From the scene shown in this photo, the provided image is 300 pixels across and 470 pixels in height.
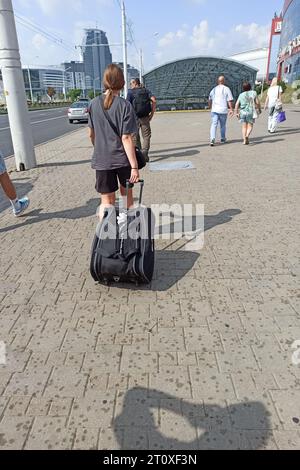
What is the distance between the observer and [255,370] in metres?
2.15

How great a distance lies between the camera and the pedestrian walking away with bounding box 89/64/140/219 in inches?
125

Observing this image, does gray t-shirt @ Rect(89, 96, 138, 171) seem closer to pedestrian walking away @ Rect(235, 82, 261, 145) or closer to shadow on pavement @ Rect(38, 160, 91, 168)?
shadow on pavement @ Rect(38, 160, 91, 168)

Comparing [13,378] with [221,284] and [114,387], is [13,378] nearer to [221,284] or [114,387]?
[114,387]

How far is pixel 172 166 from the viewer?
7.98m

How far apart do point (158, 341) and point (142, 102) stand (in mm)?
6127

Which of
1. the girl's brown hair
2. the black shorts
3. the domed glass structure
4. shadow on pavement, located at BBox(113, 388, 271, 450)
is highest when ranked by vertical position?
the domed glass structure

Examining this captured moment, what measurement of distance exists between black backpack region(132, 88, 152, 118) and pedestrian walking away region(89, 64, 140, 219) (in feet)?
14.0

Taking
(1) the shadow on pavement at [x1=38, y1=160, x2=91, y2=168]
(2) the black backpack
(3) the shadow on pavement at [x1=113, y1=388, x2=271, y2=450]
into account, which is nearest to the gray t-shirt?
(3) the shadow on pavement at [x1=113, y1=388, x2=271, y2=450]

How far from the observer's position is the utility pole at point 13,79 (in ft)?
22.4

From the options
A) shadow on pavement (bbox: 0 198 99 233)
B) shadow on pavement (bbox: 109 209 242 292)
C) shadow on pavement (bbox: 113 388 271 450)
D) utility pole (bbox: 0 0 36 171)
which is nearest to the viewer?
shadow on pavement (bbox: 113 388 271 450)

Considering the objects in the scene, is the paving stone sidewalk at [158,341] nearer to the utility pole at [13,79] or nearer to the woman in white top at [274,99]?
the utility pole at [13,79]

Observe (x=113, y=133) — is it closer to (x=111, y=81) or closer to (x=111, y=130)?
(x=111, y=130)

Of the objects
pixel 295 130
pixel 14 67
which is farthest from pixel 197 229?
pixel 295 130
